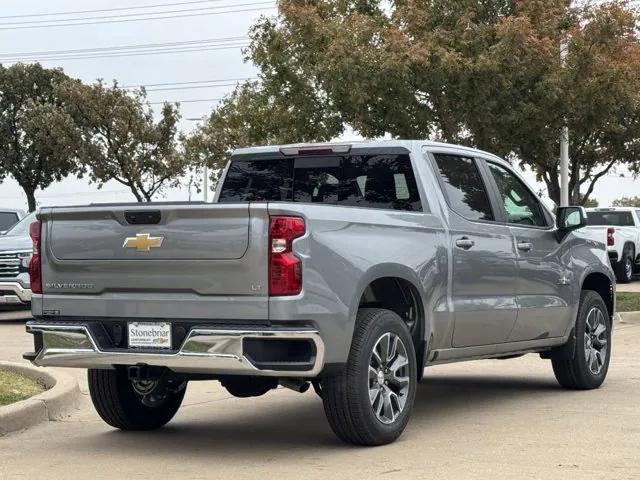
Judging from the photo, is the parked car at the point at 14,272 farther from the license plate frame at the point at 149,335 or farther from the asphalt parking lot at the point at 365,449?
the license plate frame at the point at 149,335

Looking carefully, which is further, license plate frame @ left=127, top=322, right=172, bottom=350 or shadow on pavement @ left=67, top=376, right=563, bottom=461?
shadow on pavement @ left=67, top=376, right=563, bottom=461

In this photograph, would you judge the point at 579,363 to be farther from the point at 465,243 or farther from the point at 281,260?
the point at 281,260

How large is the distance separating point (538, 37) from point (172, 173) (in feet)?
117

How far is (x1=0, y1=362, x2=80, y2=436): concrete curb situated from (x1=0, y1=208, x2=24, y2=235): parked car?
13.0 m

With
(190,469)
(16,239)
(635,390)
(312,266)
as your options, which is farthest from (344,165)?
(16,239)

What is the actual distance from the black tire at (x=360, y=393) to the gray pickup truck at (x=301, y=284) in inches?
0.5

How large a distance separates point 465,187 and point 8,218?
15989 mm

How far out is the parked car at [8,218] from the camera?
23578 millimetres

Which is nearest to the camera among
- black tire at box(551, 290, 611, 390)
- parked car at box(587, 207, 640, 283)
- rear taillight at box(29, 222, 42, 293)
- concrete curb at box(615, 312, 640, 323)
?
rear taillight at box(29, 222, 42, 293)

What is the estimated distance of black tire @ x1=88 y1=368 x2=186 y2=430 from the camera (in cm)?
850

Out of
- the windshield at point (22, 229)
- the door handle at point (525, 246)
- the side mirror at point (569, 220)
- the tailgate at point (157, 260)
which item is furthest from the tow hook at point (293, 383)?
the windshield at point (22, 229)

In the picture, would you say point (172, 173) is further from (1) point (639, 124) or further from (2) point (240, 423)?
(2) point (240, 423)

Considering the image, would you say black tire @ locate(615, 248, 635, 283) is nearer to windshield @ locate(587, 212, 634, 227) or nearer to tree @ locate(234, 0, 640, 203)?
windshield @ locate(587, 212, 634, 227)

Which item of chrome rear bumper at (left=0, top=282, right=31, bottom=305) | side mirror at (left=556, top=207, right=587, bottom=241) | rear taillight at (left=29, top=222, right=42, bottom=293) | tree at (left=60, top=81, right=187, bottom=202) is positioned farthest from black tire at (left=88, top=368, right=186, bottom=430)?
tree at (left=60, top=81, right=187, bottom=202)
